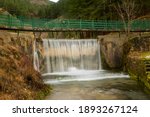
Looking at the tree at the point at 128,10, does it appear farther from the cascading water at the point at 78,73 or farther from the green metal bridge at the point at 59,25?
the cascading water at the point at 78,73

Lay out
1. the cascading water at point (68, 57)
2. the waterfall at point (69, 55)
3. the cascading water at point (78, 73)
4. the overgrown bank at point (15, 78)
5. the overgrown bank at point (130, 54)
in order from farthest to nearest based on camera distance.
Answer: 1. the waterfall at point (69, 55)
2. the cascading water at point (68, 57)
3. the overgrown bank at point (130, 54)
4. the cascading water at point (78, 73)
5. the overgrown bank at point (15, 78)

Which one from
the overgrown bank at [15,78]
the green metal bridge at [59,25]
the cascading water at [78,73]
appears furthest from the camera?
the green metal bridge at [59,25]

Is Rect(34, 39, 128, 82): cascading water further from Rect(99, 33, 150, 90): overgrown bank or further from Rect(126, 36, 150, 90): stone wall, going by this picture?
Rect(126, 36, 150, 90): stone wall

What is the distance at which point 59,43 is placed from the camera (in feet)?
97.3

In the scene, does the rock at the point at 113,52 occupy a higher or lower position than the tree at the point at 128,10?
lower

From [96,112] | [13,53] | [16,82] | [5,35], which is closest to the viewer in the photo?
[96,112]

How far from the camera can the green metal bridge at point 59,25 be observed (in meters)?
23.5

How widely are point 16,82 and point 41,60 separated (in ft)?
44.1

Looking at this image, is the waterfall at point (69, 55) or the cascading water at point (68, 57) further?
the waterfall at point (69, 55)

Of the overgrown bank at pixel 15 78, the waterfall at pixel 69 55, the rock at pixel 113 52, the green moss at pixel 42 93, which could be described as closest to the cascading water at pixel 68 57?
the waterfall at pixel 69 55

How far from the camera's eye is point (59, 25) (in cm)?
2964

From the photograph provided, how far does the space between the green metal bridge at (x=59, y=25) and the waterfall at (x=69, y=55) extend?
63.0 inches

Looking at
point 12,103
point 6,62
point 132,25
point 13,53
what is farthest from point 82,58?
point 12,103

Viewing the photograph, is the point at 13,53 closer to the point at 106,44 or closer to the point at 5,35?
the point at 5,35
